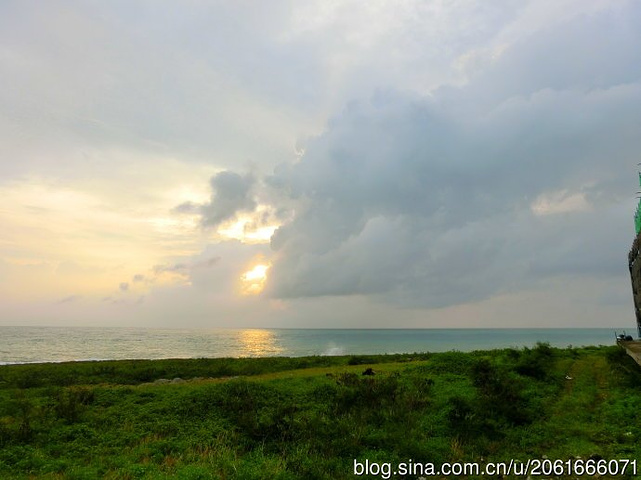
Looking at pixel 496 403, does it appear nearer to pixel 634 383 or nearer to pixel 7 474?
pixel 634 383

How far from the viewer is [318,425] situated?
61.4 ft

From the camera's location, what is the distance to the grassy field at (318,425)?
15.0 metres

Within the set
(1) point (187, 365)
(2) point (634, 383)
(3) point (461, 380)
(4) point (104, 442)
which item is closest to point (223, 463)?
(4) point (104, 442)

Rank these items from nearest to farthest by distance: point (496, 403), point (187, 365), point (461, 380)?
point (496, 403) < point (461, 380) < point (187, 365)

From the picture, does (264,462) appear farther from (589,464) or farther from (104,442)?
(589,464)

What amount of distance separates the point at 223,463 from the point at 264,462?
4.65 feet

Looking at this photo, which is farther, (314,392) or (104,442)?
(314,392)

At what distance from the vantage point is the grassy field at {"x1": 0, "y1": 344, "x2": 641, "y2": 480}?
1498cm

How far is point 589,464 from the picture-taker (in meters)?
14.2

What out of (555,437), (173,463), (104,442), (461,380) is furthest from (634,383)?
(104,442)

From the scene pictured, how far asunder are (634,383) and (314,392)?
63.8 ft

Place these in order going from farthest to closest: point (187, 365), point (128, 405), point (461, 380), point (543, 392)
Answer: point (187, 365)
point (461, 380)
point (543, 392)
point (128, 405)

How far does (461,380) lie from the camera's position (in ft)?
92.3

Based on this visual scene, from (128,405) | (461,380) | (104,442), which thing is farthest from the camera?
(461,380)
